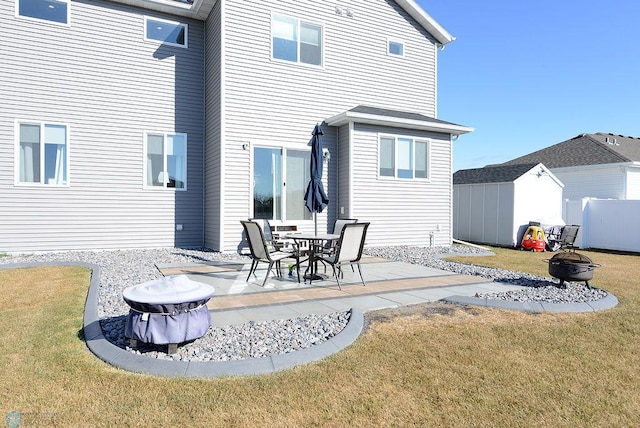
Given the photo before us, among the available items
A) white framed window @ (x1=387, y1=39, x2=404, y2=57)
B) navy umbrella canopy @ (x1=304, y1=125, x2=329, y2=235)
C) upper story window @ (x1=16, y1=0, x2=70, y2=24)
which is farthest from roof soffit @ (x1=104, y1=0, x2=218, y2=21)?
white framed window @ (x1=387, y1=39, x2=404, y2=57)

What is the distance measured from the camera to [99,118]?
408 inches

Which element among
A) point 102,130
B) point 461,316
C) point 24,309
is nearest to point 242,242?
point 102,130

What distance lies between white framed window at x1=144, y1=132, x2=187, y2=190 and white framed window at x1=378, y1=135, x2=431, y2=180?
5644 millimetres

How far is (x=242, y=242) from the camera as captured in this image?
10477mm

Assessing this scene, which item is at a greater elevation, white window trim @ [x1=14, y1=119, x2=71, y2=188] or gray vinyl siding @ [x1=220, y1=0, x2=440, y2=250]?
gray vinyl siding @ [x1=220, y1=0, x2=440, y2=250]

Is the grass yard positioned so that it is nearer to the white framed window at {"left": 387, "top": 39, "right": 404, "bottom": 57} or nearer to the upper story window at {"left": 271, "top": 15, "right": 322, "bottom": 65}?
the upper story window at {"left": 271, "top": 15, "right": 322, "bottom": 65}

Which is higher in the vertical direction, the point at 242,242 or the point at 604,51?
the point at 604,51

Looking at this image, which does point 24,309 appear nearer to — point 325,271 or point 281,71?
point 325,271

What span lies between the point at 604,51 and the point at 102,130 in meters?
17.6

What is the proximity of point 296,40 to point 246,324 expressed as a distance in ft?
30.8

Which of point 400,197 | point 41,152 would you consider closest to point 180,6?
point 41,152

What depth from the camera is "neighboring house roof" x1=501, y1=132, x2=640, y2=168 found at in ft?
65.3

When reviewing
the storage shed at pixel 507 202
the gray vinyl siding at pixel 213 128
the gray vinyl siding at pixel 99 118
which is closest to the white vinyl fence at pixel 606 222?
the storage shed at pixel 507 202

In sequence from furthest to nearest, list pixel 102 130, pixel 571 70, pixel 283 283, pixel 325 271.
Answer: pixel 571 70 → pixel 102 130 → pixel 325 271 → pixel 283 283
